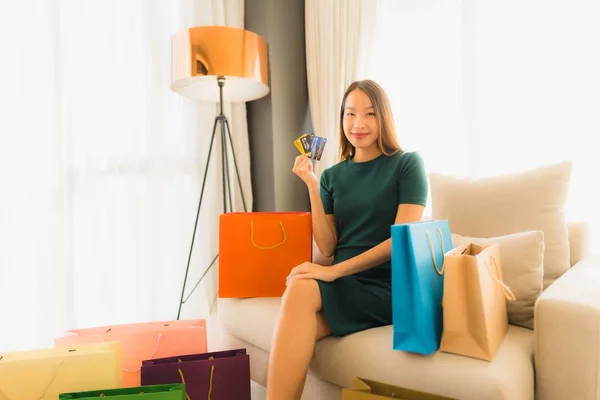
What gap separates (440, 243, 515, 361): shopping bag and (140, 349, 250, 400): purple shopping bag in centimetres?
65

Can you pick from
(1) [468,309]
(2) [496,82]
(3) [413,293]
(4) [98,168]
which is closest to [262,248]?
(3) [413,293]

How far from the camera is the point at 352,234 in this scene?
1.60 m

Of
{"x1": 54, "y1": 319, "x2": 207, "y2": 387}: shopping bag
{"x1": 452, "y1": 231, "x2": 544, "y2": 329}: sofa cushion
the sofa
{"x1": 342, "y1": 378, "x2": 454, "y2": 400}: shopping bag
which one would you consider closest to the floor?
the sofa

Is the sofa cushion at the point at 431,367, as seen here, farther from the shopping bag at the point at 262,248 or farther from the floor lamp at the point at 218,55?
the floor lamp at the point at 218,55

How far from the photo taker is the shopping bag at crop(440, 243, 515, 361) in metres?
1.08

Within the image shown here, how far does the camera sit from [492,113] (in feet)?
7.18

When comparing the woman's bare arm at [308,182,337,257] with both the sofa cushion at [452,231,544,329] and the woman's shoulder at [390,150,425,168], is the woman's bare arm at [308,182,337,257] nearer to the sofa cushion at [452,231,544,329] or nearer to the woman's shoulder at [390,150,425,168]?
the woman's shoulder at [390,150,425,168]

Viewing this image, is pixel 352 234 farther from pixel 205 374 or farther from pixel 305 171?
pixel 205 374

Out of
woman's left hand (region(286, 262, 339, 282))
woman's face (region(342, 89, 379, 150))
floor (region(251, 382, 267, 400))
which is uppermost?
woman's face (region(342, 89, 379, 150))

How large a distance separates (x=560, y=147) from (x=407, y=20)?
41.2 inches

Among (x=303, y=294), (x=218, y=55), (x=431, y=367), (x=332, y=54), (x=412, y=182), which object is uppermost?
(x=332, y=54)

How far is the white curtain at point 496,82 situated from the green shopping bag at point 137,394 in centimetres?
174

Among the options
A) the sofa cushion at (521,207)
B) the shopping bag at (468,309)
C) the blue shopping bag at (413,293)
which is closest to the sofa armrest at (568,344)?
the shopping bag at (468,309)

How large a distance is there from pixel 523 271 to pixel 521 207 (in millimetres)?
266
